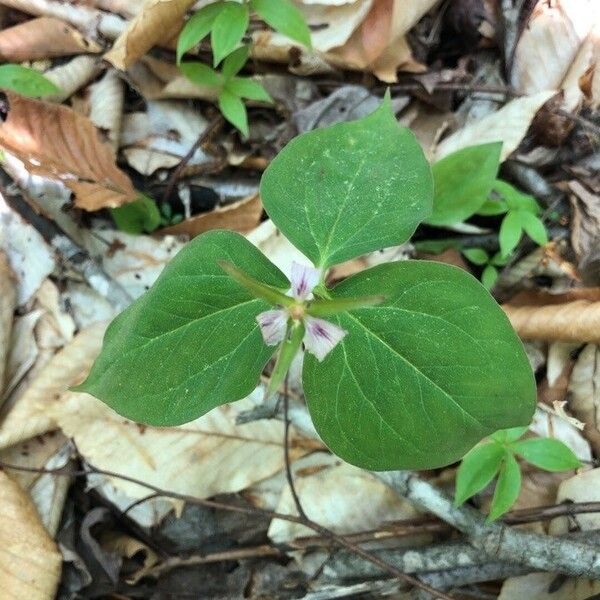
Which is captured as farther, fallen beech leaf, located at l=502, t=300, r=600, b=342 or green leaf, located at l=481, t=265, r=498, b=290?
green leaf, located at l=481, t=265, r=498, b=290

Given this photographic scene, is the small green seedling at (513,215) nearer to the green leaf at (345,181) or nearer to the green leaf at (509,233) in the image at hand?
the green leaf at (509,233)

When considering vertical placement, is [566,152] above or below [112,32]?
below

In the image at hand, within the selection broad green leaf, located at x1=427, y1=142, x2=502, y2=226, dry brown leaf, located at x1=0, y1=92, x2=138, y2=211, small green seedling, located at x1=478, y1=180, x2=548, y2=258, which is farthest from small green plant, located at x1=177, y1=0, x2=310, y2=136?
small green seedling, located at x1=478, y1=180, x2=548, y2=258

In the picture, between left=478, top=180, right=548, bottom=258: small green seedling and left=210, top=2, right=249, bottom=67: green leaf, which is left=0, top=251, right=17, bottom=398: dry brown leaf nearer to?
left=210, top=2, right=249, bottom=67: green leaf

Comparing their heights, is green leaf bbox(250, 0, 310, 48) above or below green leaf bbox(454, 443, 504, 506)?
above

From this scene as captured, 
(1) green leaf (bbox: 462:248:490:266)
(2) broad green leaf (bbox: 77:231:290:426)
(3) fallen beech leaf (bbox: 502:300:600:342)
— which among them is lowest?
(3) fallen beech leaf (bbox: 502:300:600:342)

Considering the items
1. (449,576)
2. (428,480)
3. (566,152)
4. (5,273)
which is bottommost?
(449,576)

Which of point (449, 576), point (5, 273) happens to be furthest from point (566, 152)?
point (5, 273)

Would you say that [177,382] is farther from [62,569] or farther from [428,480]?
[62,569]
